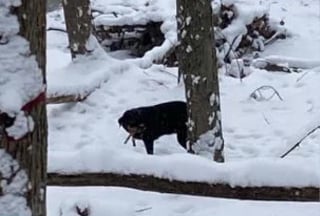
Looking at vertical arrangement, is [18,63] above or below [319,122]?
above

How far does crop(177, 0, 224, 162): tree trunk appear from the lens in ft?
18.5

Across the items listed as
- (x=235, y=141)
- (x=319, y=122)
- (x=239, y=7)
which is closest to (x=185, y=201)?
(x=319, y=122)

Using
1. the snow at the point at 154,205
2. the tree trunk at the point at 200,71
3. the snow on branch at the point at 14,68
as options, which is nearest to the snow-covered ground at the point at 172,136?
the snow at the point at 154,205

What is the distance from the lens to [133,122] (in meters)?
6.71

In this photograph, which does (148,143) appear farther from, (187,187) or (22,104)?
(22,104)

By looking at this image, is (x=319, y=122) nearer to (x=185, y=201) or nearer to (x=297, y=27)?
(x=185, y=201)

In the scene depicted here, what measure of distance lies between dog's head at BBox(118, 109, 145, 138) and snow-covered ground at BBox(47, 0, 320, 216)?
1.19ft

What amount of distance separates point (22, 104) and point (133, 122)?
455 cm

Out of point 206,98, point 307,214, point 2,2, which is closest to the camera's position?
point 2,2

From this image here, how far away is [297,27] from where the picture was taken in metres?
14.2

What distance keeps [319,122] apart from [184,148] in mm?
1262

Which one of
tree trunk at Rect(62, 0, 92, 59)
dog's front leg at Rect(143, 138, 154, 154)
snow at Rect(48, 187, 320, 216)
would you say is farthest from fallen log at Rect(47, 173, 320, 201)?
tree trunk at Rect(62, 0, 92, 59)

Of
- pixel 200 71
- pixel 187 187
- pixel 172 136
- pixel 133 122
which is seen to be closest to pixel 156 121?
pixel 133 122

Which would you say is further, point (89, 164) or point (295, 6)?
point (295, 6)
